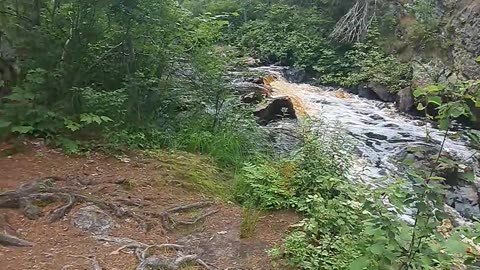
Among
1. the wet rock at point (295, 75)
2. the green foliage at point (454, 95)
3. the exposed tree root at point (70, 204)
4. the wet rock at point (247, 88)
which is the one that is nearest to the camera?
the green foliage at point (454, 95)

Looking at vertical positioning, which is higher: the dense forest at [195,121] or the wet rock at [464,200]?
the dense forest at [195,121]

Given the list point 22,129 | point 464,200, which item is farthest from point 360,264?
point 464,200

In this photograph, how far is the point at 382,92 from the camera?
49.3 ft

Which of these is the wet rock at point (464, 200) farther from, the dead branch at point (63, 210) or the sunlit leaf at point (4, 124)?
the sunlit leaf at point (4, 124)

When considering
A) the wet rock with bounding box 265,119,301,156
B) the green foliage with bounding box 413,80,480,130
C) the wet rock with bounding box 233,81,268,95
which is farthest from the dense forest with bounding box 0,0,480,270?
the wet rock with bounding box 233,81,268,95

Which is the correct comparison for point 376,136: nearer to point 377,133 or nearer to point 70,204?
point 377,133

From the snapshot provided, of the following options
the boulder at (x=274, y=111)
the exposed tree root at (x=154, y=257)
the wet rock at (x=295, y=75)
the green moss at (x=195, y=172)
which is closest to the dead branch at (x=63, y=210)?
the exposed tree root at (x=154, y=257)

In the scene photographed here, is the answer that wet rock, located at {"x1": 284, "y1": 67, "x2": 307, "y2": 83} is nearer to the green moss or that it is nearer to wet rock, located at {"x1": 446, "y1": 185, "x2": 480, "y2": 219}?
wet rock, located at {"x1": 446, "y1": 185, "x2": 480, "y2": 219}

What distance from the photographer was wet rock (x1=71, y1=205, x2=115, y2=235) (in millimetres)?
4383

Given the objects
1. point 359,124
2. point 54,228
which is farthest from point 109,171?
point 359,124

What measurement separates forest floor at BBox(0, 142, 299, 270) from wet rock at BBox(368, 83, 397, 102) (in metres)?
9.69

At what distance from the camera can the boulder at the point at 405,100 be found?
13.3 m

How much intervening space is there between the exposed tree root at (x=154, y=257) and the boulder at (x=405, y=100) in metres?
10.6

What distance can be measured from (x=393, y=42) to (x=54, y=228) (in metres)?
15.1
